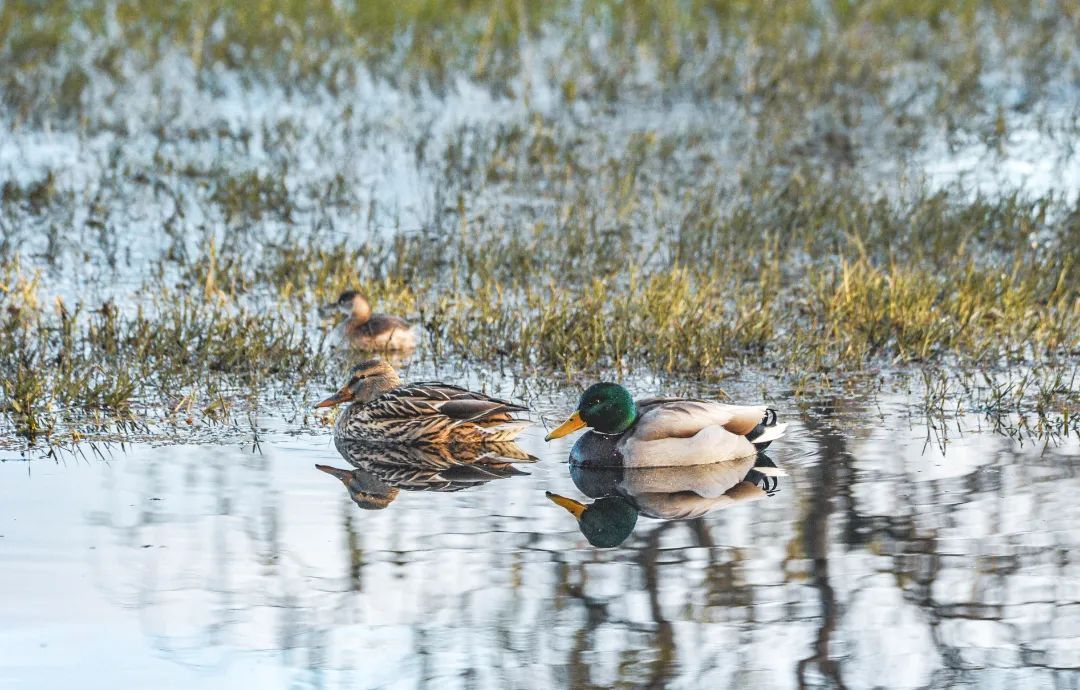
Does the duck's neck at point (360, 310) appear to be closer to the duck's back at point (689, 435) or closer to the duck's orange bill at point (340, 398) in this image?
the duck's orange bill at point (340, 398)

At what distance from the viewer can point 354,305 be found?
1079 cm

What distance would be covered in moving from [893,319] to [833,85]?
7.41 meters

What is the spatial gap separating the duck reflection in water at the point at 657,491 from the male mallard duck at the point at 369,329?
7.73 feet

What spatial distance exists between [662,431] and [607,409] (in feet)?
0.87

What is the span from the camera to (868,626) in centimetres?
A: 602

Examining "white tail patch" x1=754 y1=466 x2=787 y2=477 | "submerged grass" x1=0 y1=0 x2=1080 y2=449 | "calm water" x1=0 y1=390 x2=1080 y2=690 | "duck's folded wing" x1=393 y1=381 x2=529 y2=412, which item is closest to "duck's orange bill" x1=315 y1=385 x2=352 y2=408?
"duck's folded wing" x1=393 y1=381 x2=529 y2=412

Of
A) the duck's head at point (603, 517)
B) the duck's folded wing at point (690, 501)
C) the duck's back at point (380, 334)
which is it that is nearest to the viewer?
the duck's head at point (603, 517)

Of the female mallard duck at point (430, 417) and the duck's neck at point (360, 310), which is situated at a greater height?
the duck's neck at point (360, 310)

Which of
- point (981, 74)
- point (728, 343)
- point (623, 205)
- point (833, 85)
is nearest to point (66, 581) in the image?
point (728, 343)

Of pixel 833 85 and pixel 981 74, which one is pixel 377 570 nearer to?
pixel 833 85

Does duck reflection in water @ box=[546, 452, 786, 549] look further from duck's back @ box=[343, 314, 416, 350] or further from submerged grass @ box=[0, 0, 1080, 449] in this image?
duck's back @ box=[343, 314, 416, 350]

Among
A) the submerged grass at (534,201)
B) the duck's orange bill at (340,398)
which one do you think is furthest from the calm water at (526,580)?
the submerged grass at (534,201)

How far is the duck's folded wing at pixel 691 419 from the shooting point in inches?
324

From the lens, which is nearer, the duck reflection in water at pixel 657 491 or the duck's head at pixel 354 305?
the duck reflection in water at pixel 657 491
